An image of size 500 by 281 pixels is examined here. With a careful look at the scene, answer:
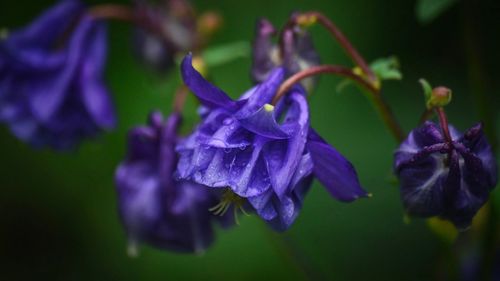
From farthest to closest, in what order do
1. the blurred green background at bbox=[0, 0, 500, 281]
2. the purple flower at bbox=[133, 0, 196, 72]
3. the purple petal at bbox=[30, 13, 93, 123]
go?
1. the blurred green background at bbox=[0, 0, 500, 281]
2. the purple flower at bbox=[133, 0, 196, 72]
3. the purple petal at bbox=[30, 13, 93, 123]

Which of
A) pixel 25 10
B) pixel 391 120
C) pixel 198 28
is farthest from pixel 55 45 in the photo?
pixel 25 10

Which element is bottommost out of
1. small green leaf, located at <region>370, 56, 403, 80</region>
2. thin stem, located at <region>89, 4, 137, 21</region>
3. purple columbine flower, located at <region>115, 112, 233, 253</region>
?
purple columbine flower, located at <region>115, 112, 233, 253</region>

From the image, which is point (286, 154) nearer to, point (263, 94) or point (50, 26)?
point (263, 94)

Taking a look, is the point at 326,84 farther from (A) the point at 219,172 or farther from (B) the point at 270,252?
(A) the point at 219,172

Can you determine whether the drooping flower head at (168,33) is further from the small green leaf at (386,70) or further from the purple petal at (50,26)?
the small green leaf at (386,70)

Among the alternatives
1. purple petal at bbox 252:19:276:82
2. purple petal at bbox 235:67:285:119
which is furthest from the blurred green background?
purple petal at bbox 235:67:285:119

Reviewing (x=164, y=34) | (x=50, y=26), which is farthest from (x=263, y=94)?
(x=50, y=26)

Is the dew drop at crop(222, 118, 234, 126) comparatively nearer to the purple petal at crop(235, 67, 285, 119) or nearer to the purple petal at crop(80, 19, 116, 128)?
the purple petal at crop(235, 67, 285, 119)
